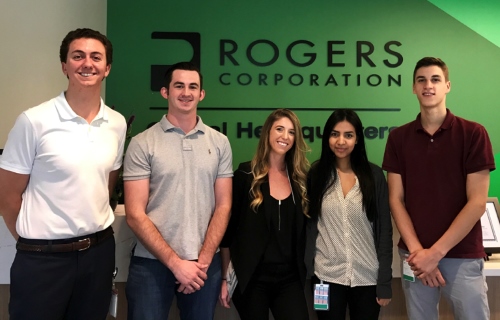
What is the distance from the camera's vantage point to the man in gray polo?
7.00 feet

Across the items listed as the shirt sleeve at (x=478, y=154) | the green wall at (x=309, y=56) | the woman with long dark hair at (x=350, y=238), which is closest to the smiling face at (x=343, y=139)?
the woman with long dark hair at (x=350, y=238)

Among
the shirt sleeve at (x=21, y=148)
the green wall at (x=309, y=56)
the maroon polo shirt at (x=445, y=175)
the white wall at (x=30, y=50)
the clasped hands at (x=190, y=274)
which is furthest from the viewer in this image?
the green wall at (x=309, y=56)

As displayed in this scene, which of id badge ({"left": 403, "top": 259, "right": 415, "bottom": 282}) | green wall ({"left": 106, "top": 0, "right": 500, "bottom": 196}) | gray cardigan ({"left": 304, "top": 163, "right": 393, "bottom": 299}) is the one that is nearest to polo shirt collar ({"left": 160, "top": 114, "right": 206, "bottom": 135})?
gray cardigan ({"left": 304, "top": 163, "right": 393, "bottom": 299})

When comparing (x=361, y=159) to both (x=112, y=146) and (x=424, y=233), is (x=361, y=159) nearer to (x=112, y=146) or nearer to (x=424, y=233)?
(x=424, y=233)

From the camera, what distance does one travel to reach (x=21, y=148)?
71.2 inches

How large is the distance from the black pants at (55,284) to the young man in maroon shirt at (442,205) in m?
1.49

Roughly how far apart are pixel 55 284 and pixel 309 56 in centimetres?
296

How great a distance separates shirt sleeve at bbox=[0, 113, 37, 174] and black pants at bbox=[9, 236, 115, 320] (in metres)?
0.35

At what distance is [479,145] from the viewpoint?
219 cm

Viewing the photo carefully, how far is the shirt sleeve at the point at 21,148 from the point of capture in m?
1.80

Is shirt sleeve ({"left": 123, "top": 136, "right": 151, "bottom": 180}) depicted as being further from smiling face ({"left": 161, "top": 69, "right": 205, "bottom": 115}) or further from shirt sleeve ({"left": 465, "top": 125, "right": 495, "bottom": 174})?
shirt sleeve ({"left": 465, "top": 125, "right": 495, "bottom": 174})

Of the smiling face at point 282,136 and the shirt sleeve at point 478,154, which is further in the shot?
the smiling face at point 282,136

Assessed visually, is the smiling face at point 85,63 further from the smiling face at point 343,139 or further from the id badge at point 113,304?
Result: the smiling face at point 343,139

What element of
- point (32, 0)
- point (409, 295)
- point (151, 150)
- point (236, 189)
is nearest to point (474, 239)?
point (409, 295)
